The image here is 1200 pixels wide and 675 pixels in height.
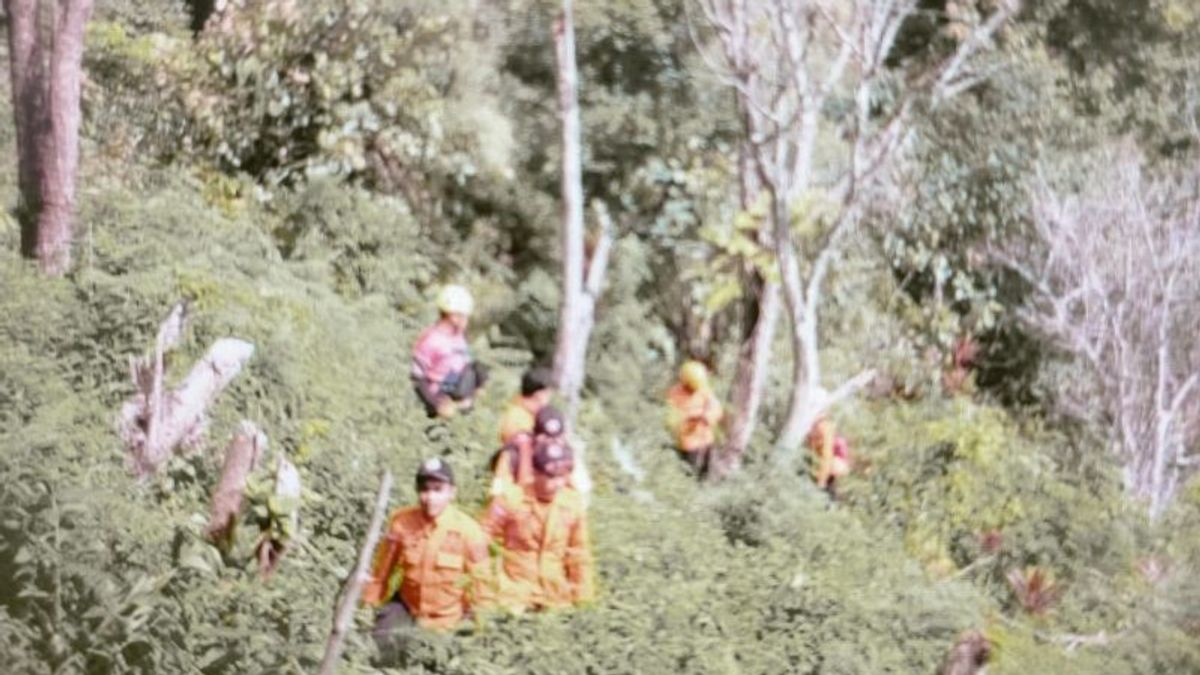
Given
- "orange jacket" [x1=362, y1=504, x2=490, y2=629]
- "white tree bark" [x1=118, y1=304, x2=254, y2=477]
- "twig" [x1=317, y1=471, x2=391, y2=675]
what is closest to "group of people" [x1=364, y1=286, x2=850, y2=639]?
"orange jacket" [x1=362, y1=504, x2=490, y2=629]

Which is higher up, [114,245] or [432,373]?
[114,245]

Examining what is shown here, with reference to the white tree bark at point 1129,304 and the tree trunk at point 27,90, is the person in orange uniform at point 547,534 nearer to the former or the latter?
the tree trunk at point 27,90

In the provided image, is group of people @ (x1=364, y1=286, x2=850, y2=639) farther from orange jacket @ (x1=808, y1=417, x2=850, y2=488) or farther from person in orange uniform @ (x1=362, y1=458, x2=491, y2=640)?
orange jacket @ (x1=808, y1=417, x2=850, y2=488)

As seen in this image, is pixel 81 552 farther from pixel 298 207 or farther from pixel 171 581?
pixel 298 207

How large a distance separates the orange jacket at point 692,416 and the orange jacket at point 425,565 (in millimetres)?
785

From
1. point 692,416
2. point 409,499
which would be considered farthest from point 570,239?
point 409,499

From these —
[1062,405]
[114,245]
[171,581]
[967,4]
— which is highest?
[967,4]

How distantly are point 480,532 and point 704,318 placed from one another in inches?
39.8

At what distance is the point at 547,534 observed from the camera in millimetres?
2701

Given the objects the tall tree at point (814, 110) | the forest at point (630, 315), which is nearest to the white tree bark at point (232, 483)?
the forest at point (630, 315)

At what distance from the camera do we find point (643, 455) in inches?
123

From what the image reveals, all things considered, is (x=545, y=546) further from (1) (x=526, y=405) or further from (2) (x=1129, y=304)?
(2) (x=1129, y=304)

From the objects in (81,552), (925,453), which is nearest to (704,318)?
(925,453)

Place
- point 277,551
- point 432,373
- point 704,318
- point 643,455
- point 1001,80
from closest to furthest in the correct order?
point 277,551 < point 432,373 < point 643,455 < point 704,318 < point 1001,80
